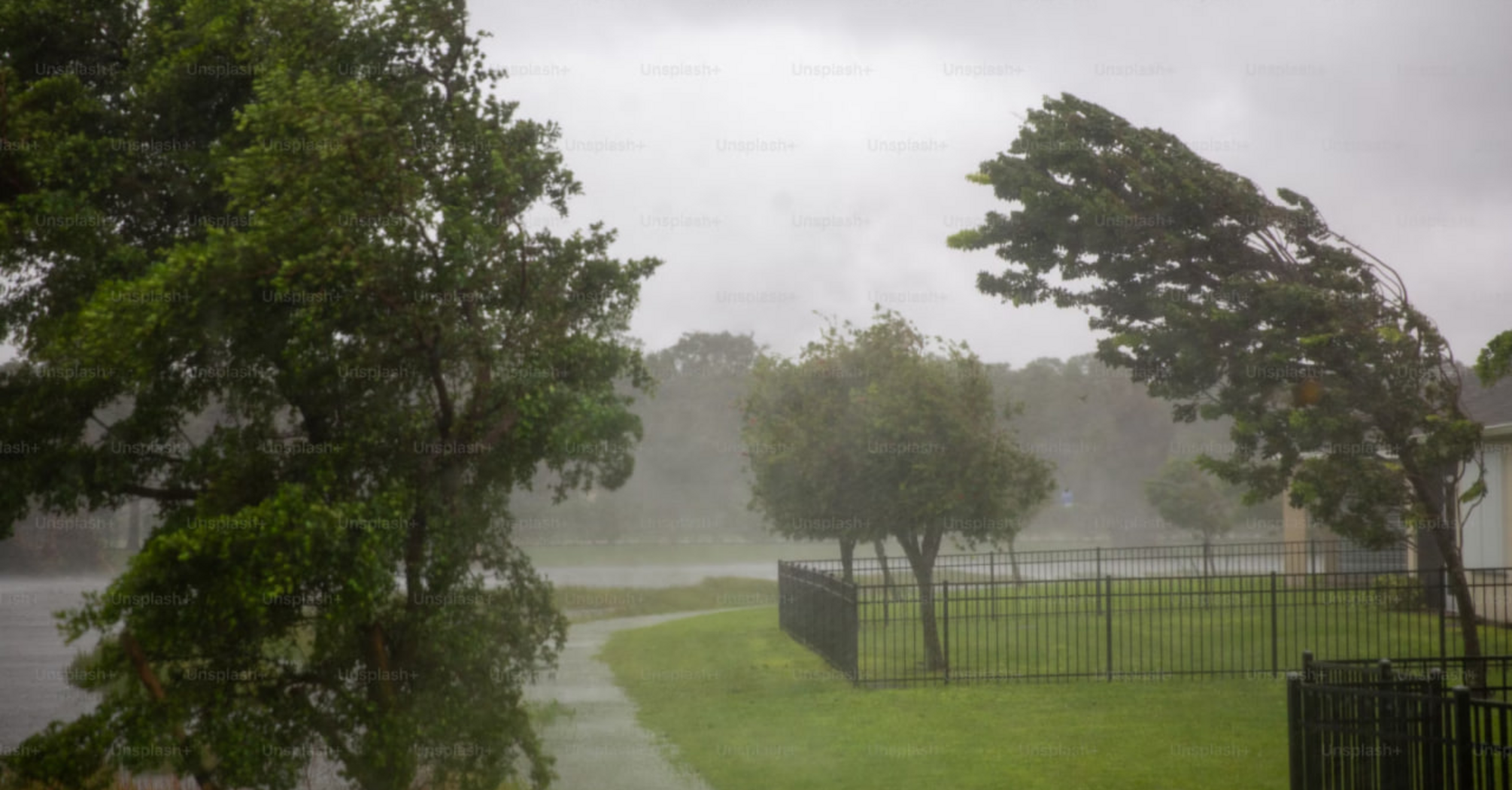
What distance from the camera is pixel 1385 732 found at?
7.52 metres

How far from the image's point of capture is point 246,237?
7.42 metres

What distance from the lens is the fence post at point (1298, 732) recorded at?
27.2 feet

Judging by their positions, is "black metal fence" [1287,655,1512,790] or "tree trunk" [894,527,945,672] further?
"tree trunk" [894,527,945,672]

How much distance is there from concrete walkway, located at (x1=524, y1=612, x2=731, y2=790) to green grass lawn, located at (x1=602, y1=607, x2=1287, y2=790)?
0.32m

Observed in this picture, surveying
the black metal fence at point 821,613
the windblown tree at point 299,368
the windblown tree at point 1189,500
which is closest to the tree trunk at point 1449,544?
the black metal fence at point 821,613

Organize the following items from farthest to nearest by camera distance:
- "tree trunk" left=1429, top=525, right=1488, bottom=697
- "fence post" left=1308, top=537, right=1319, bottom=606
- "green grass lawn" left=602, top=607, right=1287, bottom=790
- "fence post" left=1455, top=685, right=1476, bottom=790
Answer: "fence post" left=1308, top=537, right=1319, bottom=606, "tree trunk" left=1429, top=525, right=1488, bottom=697, "green grass lawn" left=602, top=607, right=1287, bottom=790, "fence post" left=1455, top=685, right=1476, bottom=790

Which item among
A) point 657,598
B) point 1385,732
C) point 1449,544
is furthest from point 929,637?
point 657,598

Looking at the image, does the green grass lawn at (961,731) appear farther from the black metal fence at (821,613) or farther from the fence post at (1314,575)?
the fence post at (1314,575)

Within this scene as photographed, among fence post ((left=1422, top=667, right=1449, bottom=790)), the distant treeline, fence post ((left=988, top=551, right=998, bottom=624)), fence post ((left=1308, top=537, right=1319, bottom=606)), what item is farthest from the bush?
the distant treeline

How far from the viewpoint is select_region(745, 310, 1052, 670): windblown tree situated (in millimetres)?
18266

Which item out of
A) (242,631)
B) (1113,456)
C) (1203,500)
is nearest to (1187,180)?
(242,631)

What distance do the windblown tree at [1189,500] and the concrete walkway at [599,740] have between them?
2809 cm

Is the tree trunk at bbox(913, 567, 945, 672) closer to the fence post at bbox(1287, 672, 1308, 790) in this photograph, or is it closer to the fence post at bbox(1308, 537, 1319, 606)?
the fence post at bbox(1308, 537, 1319, 606)

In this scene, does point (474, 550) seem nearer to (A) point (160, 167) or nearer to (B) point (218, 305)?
(B) point (218, 305)
